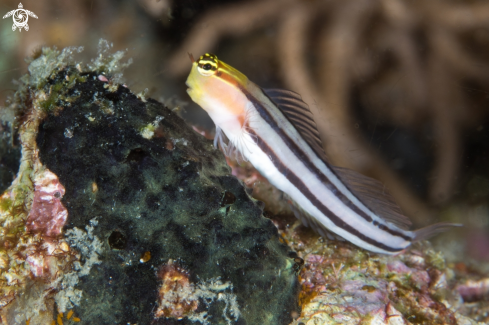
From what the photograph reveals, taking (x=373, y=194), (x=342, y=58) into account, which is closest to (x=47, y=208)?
(x=342, y=58)

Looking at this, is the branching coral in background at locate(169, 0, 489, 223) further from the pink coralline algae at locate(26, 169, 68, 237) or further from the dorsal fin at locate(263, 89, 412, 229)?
the pink coralline algae at locate(26, 169, 68, 237)

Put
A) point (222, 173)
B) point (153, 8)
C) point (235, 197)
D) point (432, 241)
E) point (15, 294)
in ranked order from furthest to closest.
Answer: point (432, 241) → point (153, 8) → point (222, 173) → point (235, 197) → point (15, 294)

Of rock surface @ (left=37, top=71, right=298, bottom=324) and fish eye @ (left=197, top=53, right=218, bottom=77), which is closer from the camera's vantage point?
rock surface @ (left=37, top=71, right=298, bottom=324)

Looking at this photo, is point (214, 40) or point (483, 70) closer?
point (483, 70)

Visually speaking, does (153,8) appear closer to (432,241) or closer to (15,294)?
(15,294)

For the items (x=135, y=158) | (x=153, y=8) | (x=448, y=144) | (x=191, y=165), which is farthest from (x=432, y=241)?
(x=153, y=8)

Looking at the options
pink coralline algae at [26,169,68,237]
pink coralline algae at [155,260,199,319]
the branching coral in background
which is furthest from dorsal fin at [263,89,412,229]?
pink coralline algae at [26,169,68,237]
